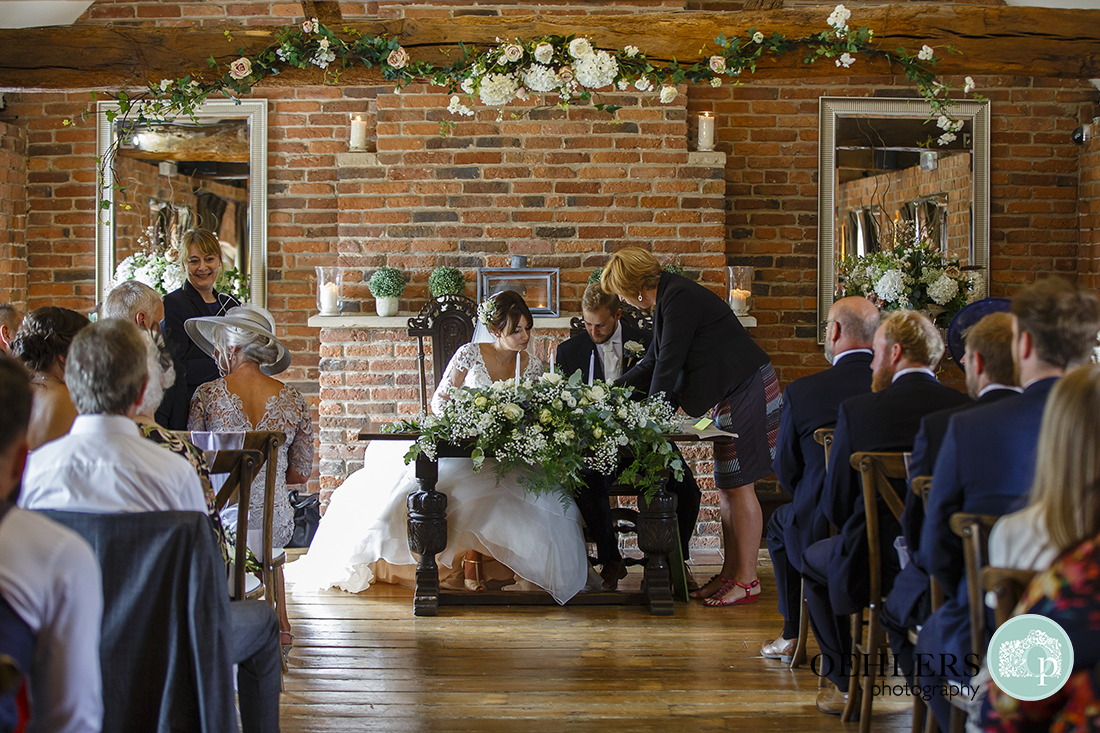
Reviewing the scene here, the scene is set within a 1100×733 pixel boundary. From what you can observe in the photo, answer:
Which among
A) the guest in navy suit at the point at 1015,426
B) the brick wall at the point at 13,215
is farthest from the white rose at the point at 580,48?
the brick wall at the point at 13,215

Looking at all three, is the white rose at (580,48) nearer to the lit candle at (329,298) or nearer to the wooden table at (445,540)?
the wooden table at (445,540)

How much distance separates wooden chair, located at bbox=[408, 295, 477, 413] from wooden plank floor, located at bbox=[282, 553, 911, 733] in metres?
1.52

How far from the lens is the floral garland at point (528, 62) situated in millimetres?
4094

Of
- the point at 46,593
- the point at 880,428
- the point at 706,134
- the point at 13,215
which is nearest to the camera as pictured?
the point at 46,593

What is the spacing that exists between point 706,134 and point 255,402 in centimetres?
327

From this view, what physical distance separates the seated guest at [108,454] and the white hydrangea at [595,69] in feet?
8.58

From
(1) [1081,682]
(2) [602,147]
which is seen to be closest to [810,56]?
(2) [602,147]

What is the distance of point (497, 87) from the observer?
4.11 meters

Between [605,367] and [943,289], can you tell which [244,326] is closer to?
[605,367]

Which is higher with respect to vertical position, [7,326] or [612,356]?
[7,326]

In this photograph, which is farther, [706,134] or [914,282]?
[706,134]

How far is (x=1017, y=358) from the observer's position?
1.96m

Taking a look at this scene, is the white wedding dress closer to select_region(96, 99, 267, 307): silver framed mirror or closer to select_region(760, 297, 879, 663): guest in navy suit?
select_region(760, 297, 879, 663): guest in navy suit

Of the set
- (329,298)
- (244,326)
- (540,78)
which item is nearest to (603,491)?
(244,326)
